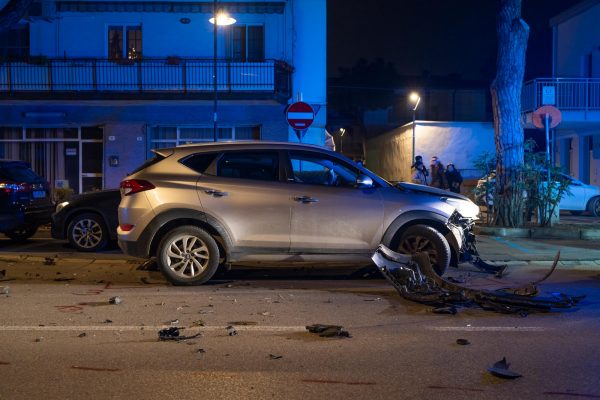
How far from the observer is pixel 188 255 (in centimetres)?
848

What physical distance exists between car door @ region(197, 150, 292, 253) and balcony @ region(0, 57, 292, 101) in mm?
10413

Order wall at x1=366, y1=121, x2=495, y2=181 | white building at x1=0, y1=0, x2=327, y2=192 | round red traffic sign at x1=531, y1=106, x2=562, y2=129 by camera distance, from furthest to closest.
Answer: wall at x1=366, y1=121, x2=495, y2=181 → white building at x1=0, y1=0, x2=327, y2=192 → round red traffic sign at x1=531, y1=106, x2=562, y2=129

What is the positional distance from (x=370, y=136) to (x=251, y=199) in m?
30.3

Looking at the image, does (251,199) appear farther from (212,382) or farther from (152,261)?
(212,382)

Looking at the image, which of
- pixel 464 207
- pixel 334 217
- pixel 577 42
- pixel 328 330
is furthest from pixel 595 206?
pixel 328 330

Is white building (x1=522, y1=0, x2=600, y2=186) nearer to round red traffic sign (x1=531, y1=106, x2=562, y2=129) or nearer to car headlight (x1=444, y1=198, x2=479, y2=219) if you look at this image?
round red traffic sign (x1=531, y1=106, x2=562, y2=129)

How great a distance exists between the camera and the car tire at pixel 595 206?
20.5m

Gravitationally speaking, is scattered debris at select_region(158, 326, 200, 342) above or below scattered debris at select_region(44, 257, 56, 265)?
below

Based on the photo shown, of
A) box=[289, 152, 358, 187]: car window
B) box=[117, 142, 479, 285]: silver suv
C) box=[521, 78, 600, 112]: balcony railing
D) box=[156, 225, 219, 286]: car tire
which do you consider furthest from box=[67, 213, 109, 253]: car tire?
box=[521, 78, 600, 112]: balcony railing

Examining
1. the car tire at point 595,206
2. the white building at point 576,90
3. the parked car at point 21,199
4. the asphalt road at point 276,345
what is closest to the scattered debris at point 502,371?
the asphalt road at point 276,345

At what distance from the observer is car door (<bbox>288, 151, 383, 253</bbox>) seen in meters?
8.47

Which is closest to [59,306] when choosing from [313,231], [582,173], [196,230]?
[196,230]

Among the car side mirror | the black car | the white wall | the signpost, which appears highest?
the white wall

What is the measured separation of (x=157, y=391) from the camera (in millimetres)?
4664
